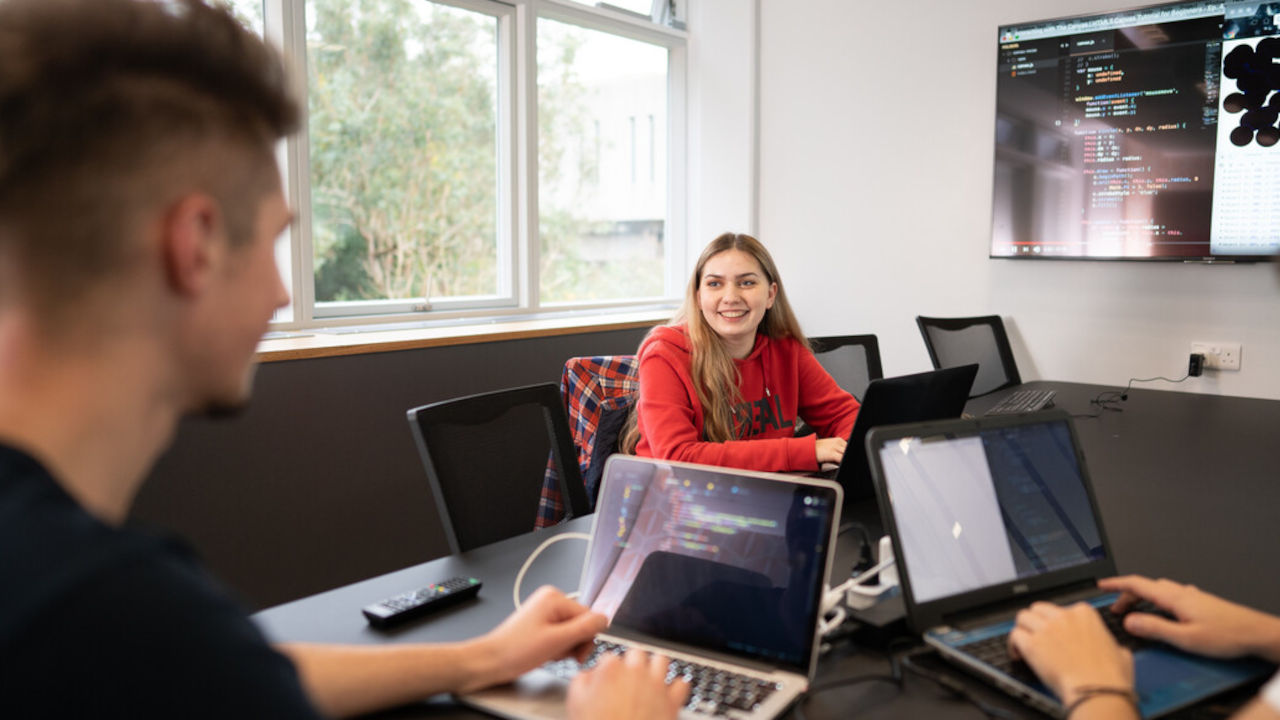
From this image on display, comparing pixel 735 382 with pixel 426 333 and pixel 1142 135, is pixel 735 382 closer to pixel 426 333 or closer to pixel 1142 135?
pixel 426 333

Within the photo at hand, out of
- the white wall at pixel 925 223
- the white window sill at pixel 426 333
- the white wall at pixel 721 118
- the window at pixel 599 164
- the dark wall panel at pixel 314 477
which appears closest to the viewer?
the dark wall panel at pixel 314 477

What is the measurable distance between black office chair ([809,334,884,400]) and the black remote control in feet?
5.76

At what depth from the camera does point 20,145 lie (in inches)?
21.3

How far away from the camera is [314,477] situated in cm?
286

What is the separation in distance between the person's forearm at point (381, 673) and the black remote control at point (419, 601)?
0.20 m

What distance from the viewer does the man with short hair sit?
487 millimetres

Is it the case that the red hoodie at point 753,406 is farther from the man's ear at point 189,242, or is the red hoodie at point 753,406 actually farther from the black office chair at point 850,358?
the man's ear at point 189,242

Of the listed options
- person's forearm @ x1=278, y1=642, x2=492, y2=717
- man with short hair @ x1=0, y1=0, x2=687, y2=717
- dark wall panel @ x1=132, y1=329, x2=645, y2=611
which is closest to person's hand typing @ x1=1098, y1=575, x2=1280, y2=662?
person's forearm @ x1=278, y1=642, x2=492, y2=717

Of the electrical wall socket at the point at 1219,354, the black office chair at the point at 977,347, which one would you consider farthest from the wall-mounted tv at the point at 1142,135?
the black office chair at the point at 977,347

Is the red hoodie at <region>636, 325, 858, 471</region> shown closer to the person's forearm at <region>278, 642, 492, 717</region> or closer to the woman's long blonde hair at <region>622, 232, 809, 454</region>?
the woman's long blonde hair at <region>622, 232, 809, 454</region>

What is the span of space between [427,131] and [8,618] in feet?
10.7

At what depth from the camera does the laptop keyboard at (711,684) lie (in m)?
0.93

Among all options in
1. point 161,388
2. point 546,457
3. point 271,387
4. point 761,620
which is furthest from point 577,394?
point 161,388

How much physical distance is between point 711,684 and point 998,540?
0.42 metres
